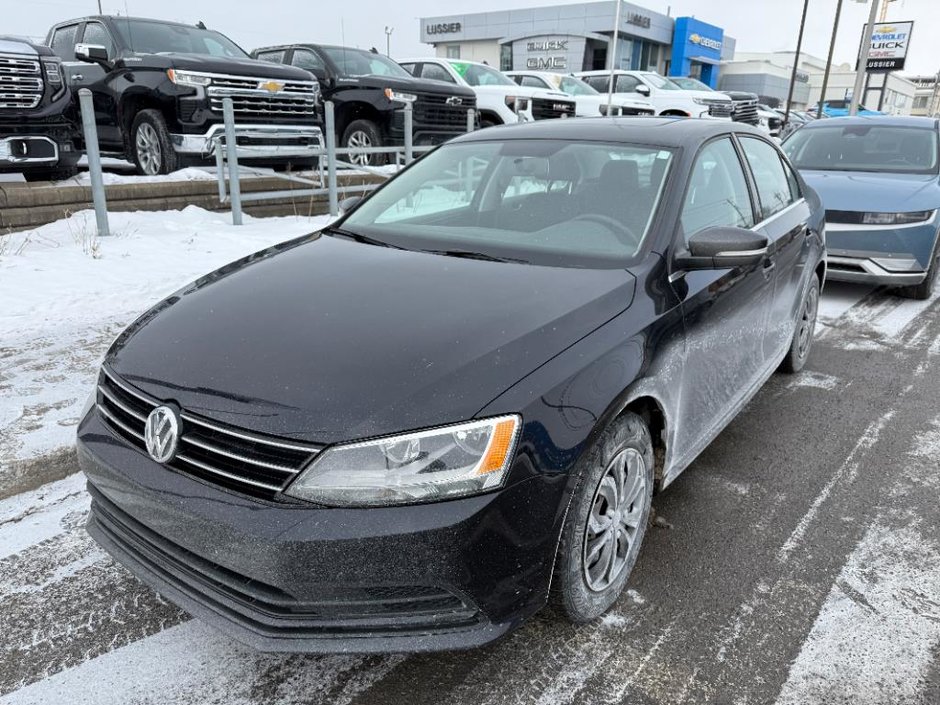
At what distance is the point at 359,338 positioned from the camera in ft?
7.45

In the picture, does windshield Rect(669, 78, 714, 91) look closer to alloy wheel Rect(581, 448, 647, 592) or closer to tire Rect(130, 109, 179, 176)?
tire Rect(130, 109, 179, 176)

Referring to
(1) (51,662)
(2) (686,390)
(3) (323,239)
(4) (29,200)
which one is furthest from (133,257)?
(2) (686,390)

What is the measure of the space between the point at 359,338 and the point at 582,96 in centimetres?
1725

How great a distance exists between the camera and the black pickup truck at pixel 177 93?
823 cm

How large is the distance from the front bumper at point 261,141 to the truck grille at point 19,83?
146cm

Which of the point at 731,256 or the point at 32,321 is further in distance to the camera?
the point at 32,321

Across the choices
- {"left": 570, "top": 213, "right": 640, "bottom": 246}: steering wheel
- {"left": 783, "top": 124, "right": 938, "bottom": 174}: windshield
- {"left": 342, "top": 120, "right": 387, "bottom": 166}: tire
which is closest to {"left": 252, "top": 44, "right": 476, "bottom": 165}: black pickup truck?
{"left": 342, "top": 120, "right": 387, "bottom": 166}: tire

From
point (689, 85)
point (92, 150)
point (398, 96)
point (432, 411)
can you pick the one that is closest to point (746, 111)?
point (689, 85)

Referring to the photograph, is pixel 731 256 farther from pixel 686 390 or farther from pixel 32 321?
pixel 32 321

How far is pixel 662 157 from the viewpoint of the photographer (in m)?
3.16

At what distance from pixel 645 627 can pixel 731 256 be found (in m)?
1.40

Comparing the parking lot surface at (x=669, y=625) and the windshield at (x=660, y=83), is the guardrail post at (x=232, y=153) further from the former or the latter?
the windshield at (x=660, y=83)

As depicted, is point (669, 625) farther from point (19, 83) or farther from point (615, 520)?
point (19, 83)

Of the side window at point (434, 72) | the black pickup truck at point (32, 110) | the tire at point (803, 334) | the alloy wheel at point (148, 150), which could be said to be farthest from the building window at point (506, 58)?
the tire at point (803, 334)
